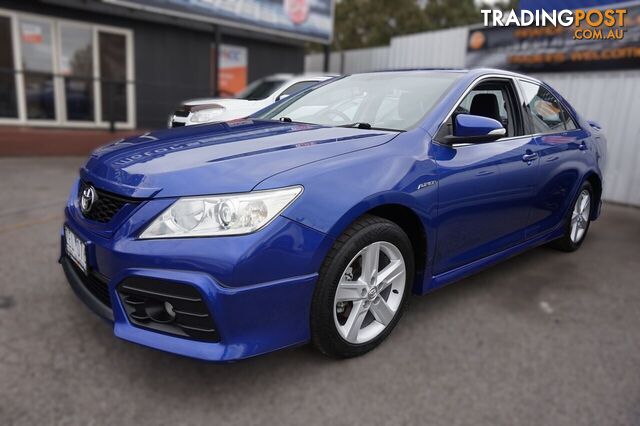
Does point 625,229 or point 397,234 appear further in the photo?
point 625,229

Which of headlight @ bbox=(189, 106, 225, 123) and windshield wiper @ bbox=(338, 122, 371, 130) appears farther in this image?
headlight @ bbox=(189, 106, 225, 123)

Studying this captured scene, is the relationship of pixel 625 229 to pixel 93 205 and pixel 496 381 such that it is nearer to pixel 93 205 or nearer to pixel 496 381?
pixel 496 381

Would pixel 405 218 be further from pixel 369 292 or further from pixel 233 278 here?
pixel 233 278

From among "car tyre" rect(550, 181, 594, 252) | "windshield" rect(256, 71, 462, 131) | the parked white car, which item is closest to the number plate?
"windshield" rect(256, 71, 462, 131)

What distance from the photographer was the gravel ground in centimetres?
200

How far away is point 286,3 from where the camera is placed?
36.4 feet

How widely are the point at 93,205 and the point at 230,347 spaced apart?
0.95 metres

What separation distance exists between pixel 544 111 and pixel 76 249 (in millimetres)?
3269

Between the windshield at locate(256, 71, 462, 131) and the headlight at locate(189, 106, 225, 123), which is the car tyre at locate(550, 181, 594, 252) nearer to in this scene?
the windshield at locate(256, 71, 462, 131)

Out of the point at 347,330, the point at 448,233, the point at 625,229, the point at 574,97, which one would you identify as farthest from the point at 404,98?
the point at 574,97

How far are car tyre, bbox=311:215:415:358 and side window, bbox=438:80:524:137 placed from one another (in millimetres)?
1050

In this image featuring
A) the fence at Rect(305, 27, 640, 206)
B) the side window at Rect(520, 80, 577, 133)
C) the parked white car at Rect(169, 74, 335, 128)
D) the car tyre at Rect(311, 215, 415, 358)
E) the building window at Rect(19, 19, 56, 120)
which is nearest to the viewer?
the car tyre at Rect(311, 215, 415, 358)

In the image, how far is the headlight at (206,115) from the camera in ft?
17.8

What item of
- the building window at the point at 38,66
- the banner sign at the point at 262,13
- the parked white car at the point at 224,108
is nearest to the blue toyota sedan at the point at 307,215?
the parked white car at the point at 224,108
